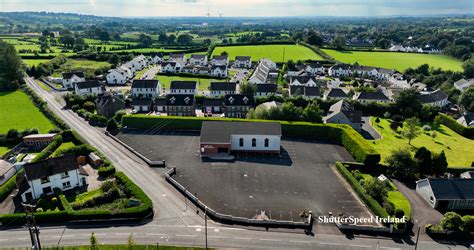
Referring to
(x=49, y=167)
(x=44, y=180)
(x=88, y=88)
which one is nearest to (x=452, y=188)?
(x=49, y=167)

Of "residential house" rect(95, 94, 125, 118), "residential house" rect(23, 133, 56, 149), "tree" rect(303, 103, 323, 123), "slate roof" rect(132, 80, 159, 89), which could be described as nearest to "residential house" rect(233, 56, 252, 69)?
"slate roof" rect(132, 80, 159, 89)

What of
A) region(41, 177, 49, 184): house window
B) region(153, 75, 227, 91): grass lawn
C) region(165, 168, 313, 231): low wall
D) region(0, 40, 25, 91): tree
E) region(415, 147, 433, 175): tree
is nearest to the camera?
region(165, 168, 313, 231): low wall

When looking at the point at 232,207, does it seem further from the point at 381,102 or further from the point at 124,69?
the point at 124,69

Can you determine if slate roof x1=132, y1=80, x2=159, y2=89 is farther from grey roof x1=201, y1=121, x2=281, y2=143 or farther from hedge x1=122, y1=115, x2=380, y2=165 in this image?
grey roof x1=201, y1=121, x2=281, y2=143

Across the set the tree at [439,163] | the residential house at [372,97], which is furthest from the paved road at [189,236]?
the residential house at [372,97]

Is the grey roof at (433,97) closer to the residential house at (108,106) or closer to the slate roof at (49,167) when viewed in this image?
the residential house at (108,106)

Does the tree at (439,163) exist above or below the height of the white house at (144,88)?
below
